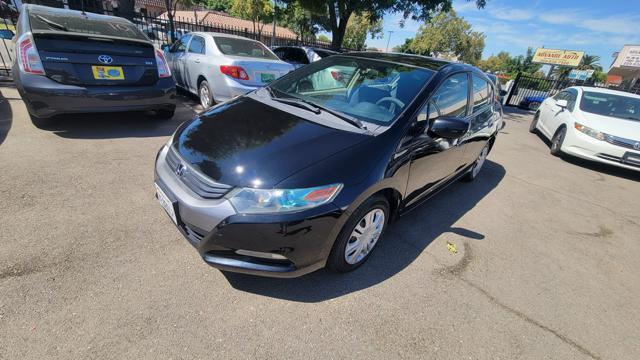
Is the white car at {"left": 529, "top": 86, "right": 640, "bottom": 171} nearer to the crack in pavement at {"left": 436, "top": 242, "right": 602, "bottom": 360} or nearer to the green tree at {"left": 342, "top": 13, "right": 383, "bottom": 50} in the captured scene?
the crack in pavement at {"left": 436, "top": 242, "right": 602, "bottom": 360}

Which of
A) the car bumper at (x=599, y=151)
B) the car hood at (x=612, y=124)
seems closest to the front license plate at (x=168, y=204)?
the car bumper at (x=599, y=151)

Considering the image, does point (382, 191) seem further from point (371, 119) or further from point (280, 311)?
point (280, 311)

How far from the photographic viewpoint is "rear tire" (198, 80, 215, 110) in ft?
18.6

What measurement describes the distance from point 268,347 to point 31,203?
2.55 m

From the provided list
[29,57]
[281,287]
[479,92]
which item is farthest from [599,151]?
[29,57]

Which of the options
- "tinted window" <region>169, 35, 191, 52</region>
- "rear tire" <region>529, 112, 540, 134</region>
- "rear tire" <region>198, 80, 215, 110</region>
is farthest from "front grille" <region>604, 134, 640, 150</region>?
"tinted window" <region>169, 35, 191, 52</region>

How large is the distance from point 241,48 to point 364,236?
17.4ft

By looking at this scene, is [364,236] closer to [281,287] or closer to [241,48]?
[281,287]

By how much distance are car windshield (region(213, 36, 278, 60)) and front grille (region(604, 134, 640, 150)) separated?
6634 millimetres

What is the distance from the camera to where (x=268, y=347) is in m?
1.76

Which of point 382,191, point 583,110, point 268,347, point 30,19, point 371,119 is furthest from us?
point 583,110

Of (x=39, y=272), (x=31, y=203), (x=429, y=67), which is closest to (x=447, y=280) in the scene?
(x=429, y=67)

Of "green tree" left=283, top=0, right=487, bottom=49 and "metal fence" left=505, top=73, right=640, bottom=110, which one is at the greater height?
"green tree" left=283, top=0, right=487, bottom=49

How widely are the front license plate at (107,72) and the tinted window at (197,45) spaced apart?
2.17 metres
